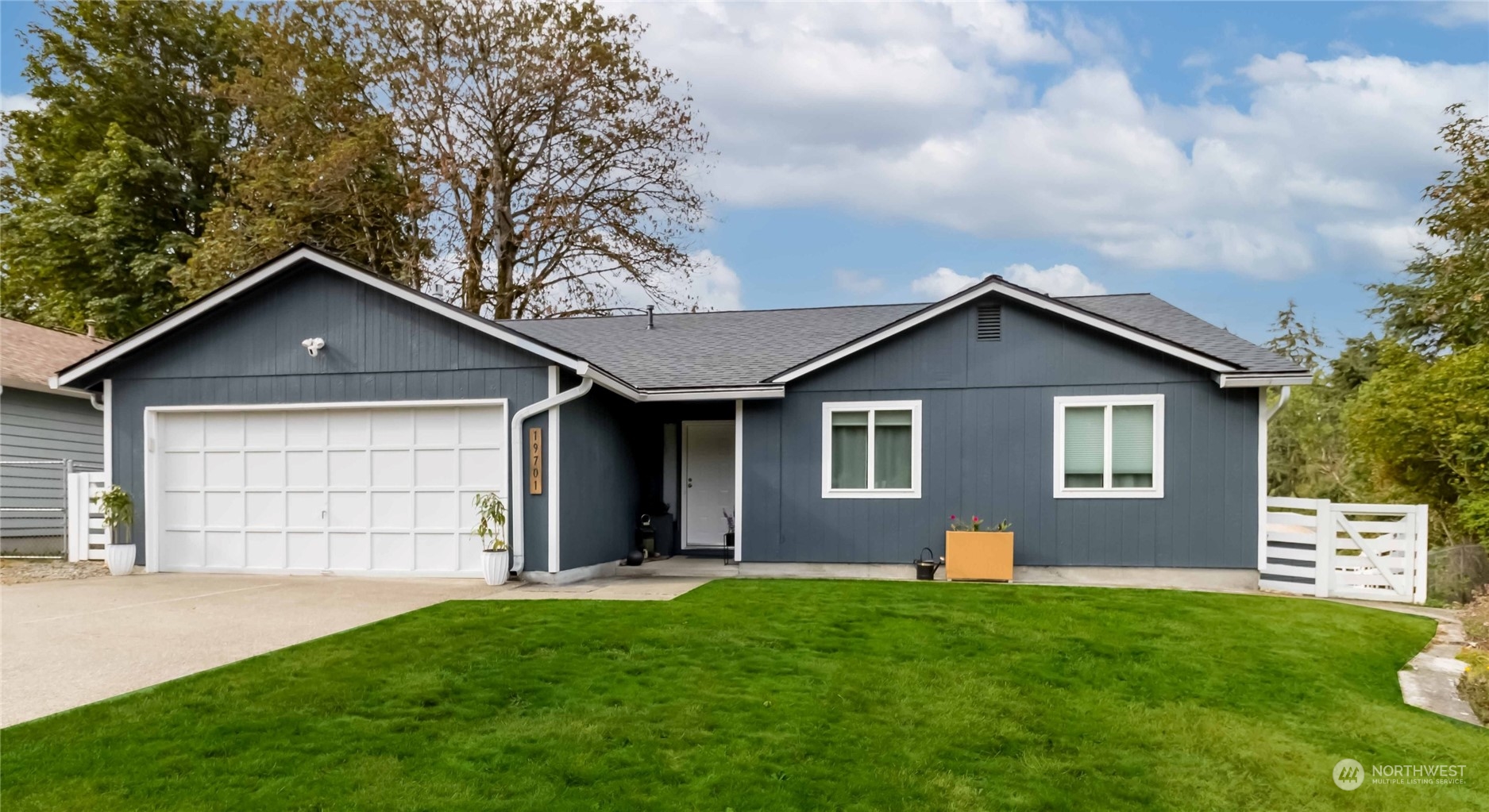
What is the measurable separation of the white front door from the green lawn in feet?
19.1

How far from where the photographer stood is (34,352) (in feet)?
56.5

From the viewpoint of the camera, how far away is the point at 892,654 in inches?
292

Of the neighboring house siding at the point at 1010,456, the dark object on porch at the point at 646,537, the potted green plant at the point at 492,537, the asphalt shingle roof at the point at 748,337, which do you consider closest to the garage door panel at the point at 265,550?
the potted green plant at the point at 492,537

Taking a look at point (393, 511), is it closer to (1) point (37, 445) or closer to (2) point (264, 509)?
(2) point (264, 509)

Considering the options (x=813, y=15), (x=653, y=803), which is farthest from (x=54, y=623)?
(x=813, y=15)

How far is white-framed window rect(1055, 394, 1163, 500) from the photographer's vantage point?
1149 cm

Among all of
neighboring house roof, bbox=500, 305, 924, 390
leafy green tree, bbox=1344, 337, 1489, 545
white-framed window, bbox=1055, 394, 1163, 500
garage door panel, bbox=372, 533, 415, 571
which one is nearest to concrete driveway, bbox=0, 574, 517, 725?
garage door panel, bbox=372, 533, 415, 571

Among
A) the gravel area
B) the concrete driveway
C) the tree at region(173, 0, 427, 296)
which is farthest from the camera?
the tree at region(173, 0, 427, 296)

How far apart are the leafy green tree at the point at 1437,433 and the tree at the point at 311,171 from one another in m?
19.9

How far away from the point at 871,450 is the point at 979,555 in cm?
189

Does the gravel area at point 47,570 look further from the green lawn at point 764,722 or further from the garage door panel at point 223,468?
the green lawn at point 764,722

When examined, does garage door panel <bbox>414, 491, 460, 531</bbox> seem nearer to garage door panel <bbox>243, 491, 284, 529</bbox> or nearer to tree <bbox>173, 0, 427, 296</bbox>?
garage door panel <bbox>243, 491, 284, 529</bbox>

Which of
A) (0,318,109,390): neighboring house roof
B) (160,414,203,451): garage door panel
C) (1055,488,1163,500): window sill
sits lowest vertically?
(1055,488,1163,500): window sill

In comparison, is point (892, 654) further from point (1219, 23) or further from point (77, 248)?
point (77, 248)
